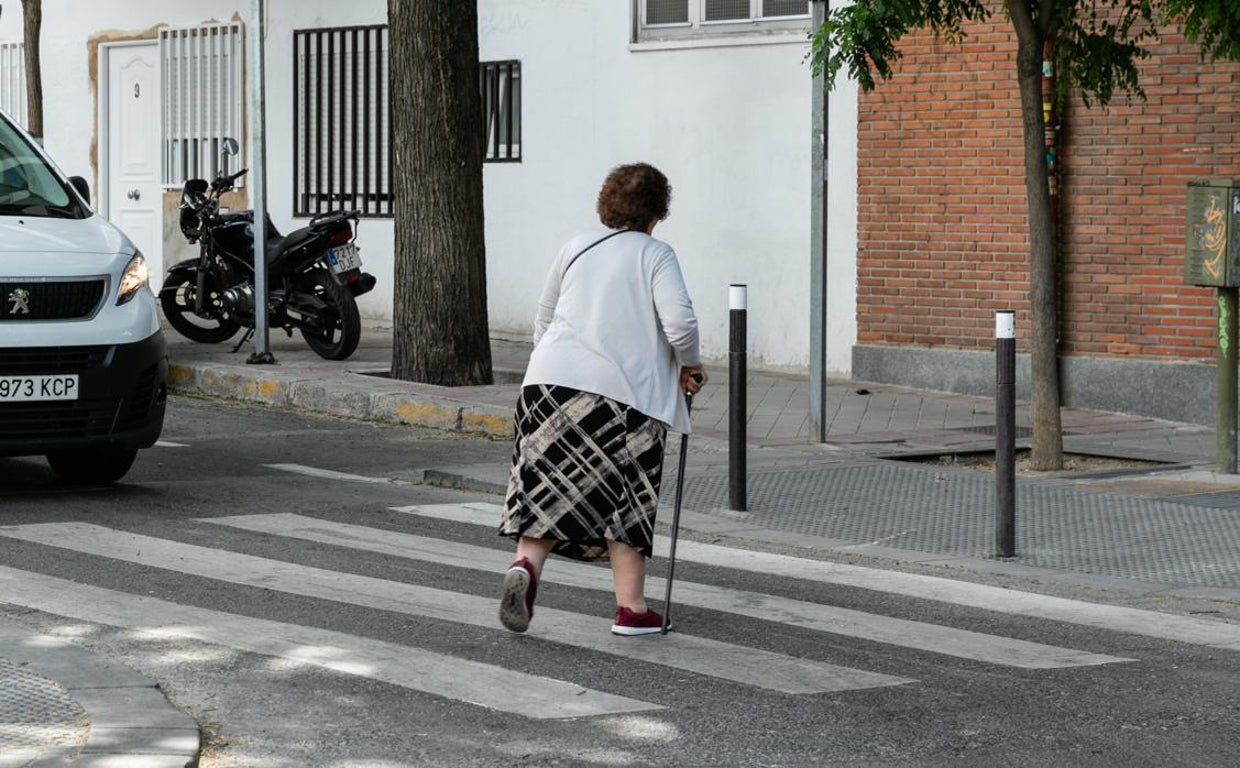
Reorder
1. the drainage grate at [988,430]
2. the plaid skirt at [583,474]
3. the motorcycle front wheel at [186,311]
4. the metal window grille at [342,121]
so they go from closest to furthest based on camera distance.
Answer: the plaid skirt at [583,474], the drainage grate at [988,430], the motorcycle front wheel at [186,311], the metal window grille at [342,121]

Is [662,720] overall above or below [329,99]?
below

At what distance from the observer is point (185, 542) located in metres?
8.45

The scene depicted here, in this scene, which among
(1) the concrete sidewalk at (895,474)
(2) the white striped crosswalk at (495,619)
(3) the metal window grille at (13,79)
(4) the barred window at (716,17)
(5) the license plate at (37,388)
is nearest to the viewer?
(2) the white striped crosswalk at (495,619)

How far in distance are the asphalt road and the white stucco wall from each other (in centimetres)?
660

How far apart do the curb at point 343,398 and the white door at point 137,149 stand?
6754mm

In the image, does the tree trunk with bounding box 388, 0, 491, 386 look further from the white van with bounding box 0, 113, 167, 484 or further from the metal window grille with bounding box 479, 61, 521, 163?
the white van with bounding box 0, 113, 167, 484

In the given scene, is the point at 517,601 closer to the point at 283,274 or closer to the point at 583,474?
the point at 583,474

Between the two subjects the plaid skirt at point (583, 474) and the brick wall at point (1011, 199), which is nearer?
the plaid skirt at point (583, 474)

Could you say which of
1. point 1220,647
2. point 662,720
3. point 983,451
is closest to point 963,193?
Answer: point 983,451

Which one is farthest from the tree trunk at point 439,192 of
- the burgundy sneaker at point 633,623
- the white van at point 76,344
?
the burgundy sneaker at point 633,623

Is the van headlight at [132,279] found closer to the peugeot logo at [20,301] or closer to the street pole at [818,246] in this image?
the peugeot logo at [20,301]

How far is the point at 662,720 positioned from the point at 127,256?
16.5ft

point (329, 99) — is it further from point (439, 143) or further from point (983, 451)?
point (983, 451)

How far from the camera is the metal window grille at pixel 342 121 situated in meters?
18.9
